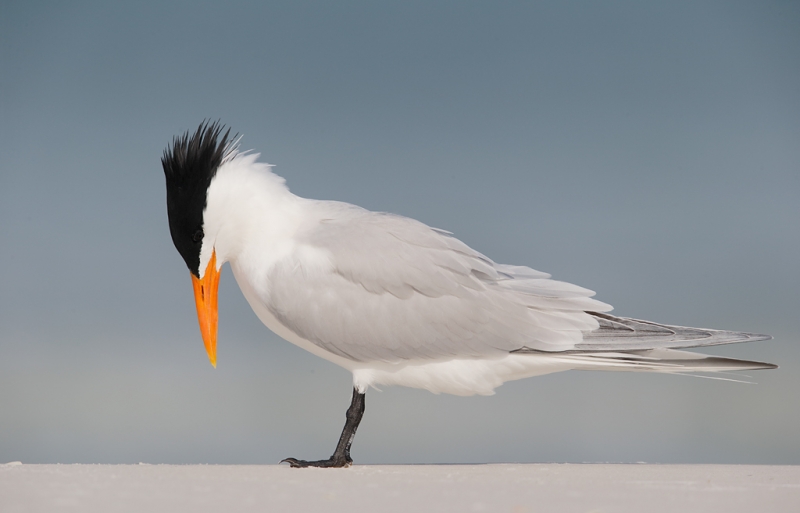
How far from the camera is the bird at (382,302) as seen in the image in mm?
5629

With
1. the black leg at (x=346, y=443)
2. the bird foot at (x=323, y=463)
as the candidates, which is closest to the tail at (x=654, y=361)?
the black leg at (x=346, y=443)

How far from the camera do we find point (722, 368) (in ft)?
18.0

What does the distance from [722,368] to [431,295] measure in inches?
85.9

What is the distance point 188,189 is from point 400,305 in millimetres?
1878

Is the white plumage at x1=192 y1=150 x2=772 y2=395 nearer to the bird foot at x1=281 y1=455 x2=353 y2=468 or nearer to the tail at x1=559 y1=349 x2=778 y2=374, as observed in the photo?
the tail at x1=559 y1=349 x2=778 y2=374

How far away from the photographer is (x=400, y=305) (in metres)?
5.75

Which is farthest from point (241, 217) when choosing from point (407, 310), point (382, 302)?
point (407, 310)

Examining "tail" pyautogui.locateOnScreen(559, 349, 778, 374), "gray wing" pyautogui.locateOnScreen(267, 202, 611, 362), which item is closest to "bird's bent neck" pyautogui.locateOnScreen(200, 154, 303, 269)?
"gray wing" pyautogui.locateOnScreen(267, 202, 611, 362)

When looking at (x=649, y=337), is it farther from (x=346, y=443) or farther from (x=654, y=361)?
(x=346, y=443)

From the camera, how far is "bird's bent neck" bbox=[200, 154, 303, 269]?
19.4 ft
